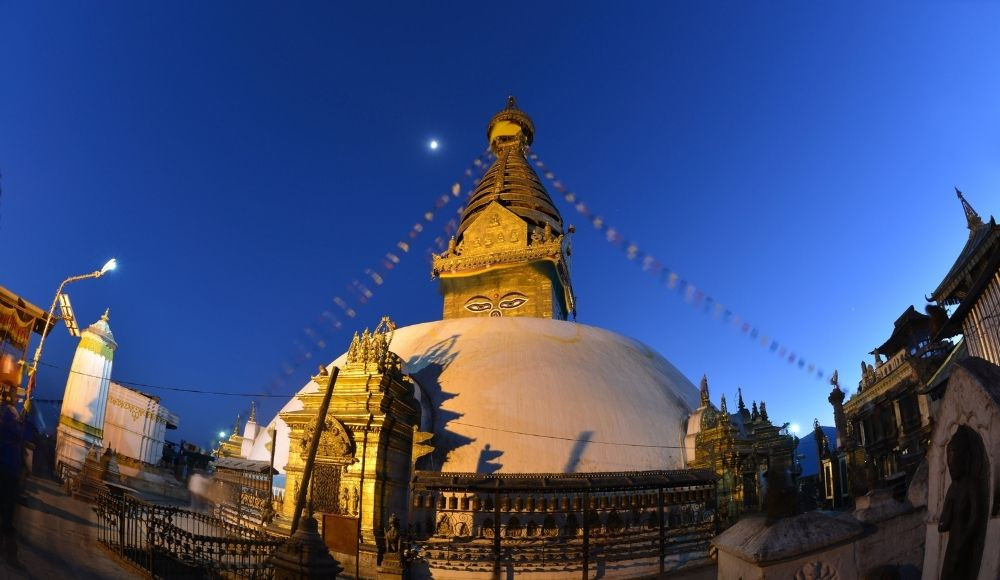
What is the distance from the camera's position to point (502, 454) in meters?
13.4

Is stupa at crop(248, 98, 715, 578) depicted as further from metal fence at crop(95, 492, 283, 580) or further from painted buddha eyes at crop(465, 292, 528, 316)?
painted buddha eyes at crop(465, 292, 528, 316)

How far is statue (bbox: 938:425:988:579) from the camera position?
301 cm

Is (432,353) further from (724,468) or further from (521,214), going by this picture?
(521,214)

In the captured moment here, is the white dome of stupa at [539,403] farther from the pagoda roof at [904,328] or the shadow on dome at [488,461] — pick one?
the pagoda roof at [904,328]

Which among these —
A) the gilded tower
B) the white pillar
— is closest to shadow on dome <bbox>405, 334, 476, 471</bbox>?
the gilded tower

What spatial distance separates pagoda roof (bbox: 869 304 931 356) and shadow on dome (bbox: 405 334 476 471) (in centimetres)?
2109

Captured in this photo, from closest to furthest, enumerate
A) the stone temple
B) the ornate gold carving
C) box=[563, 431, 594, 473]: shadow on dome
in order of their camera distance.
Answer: the stone temple, the ornate gold carving, box=[563, 431, 594, 473]: shadow on dome

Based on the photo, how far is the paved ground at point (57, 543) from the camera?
6242 millimetres

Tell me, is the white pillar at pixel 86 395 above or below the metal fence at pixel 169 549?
above

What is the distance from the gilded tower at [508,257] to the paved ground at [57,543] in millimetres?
15755

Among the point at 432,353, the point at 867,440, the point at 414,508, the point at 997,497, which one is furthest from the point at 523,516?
the point at 867,440

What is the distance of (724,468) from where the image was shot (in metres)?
13.6

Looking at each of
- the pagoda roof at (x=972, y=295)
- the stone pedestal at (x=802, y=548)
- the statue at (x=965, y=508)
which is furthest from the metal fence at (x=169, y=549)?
the pagoda roof at (x=972, y=295)

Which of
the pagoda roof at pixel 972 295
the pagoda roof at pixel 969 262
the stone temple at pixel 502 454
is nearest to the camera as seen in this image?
the stone temple at pixel 502 454
